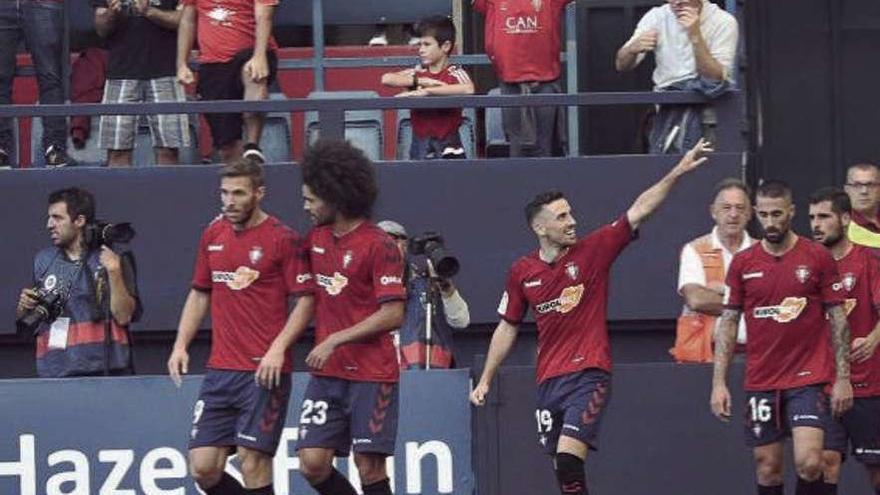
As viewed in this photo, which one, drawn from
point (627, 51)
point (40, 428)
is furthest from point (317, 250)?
point (627, 51)

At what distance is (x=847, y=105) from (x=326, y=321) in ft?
22.4

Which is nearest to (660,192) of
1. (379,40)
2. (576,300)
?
(576,300)

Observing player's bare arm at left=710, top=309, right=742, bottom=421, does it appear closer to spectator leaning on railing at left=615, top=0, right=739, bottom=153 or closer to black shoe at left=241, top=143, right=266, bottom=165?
spectator leaning on railing at left=615, top=0, right=739, bottom=153

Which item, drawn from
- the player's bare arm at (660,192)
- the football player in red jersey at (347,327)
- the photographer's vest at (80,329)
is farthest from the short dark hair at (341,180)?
the photographer's vest at (80,329)

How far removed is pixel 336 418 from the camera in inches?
487

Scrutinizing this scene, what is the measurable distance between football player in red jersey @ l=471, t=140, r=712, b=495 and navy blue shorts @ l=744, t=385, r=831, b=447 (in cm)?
80

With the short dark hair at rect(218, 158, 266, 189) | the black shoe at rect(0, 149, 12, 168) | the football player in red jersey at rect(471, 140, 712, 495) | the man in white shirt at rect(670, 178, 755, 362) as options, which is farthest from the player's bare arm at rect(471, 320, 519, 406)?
the black shoe at rect(0, 149, 12, 168)

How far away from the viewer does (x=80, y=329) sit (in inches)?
563

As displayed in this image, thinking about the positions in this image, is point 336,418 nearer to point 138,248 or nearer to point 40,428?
point 40,428

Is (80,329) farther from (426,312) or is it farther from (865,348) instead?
(865,348)

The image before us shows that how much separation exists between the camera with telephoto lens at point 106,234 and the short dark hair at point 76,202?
89 mm

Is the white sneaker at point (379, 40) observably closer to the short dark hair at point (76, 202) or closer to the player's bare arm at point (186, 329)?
the short dark hair at point (76, 202)

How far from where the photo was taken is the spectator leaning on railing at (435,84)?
15.5m

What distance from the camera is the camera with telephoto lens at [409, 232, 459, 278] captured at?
45.8 ft
